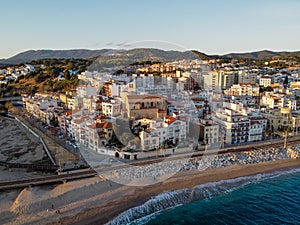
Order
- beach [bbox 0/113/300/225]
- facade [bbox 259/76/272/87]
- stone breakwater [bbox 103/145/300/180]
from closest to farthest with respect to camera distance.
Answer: beach [bbox 0/113/300/225] → stone breakwater [bbox 103/145/300/180] → facade [bbox 259/76/272/87]

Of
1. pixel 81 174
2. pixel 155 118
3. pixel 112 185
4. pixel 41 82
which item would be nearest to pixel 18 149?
pixel 81 174

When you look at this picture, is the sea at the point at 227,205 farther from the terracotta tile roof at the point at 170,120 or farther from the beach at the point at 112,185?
the terracotta tile roof at the point at 170,120

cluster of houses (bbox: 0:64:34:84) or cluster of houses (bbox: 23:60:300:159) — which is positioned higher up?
cluster of houses (bbox: 0:64:34:84)

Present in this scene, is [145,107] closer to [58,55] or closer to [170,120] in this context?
[170,120]

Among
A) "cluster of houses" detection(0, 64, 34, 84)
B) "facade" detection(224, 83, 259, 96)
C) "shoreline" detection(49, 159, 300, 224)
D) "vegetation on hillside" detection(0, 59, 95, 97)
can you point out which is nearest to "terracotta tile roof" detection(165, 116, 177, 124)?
"shoreline" detection(49, 159, 300, 224)

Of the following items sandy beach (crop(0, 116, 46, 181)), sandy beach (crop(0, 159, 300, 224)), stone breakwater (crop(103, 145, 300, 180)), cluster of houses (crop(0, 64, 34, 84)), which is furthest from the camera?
cluster of houses (crop(0, 64, 34, 84))

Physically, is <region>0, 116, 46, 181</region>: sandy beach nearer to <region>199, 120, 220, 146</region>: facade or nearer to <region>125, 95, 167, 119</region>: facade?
<region>125, 95, 167, 119</region>: facade
